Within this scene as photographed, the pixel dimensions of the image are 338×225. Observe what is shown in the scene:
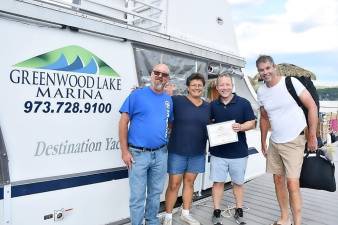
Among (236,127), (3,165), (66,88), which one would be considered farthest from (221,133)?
(3,165)

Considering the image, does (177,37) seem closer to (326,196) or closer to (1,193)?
(1,193)

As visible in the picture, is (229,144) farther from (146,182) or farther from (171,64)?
(171,64)

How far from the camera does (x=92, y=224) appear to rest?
3.79 meters

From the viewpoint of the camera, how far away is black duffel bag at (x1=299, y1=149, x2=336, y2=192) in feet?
13.1

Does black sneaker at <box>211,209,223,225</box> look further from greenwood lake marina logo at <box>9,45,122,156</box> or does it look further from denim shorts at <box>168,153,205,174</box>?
greenwood lake marina logo at <box>9,45,122,156</box>

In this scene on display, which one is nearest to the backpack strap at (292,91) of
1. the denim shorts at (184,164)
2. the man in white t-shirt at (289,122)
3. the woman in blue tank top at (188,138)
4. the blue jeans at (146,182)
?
the man in white t-shirt at (289,122)

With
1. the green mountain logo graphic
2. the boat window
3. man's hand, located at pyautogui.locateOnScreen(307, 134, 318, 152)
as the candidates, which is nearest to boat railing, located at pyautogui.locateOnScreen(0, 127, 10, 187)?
the green mountain logo graphic

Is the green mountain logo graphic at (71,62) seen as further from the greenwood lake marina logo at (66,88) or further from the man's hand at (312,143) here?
the man's hand at (312,143)

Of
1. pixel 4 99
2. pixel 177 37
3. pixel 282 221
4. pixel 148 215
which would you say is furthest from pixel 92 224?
pixel 177 37

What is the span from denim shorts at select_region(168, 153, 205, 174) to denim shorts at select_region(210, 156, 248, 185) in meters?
0.23

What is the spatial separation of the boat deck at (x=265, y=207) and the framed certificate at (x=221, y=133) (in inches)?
42.3

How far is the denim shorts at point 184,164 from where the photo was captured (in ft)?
13.6

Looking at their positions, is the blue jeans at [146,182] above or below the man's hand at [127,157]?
below

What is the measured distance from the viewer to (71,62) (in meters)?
3.52
